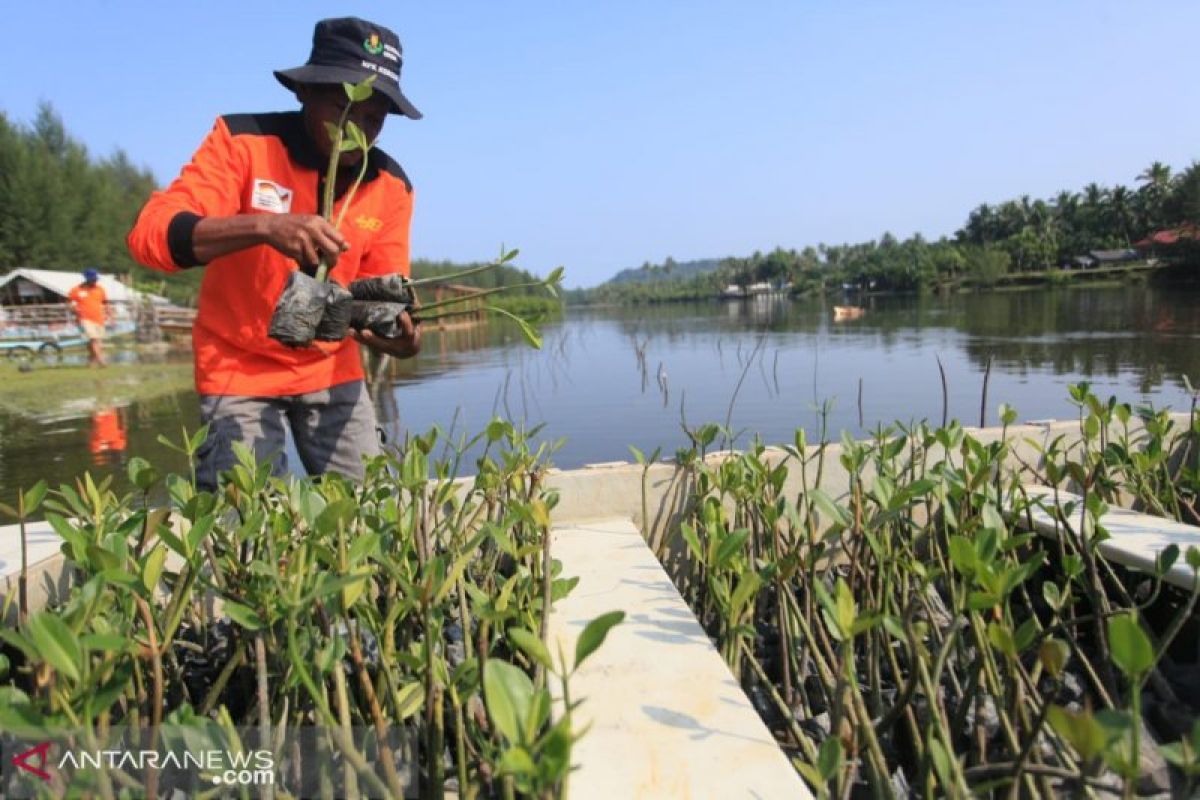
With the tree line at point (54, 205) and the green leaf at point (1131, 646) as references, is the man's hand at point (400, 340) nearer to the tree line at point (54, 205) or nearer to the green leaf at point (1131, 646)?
the green leaf at point (1131, 646)

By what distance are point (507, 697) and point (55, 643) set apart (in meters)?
0.44

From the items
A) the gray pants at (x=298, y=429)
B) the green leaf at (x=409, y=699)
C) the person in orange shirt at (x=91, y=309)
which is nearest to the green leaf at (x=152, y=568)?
the green leaf at (x=409, y=699)

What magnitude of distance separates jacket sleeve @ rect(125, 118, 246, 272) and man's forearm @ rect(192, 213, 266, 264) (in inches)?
1.0

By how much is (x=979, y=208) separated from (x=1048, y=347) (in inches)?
2625

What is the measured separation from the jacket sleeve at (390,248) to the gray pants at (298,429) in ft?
1.20

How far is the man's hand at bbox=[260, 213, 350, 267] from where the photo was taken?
1.58 meters

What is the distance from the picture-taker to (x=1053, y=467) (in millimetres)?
1630

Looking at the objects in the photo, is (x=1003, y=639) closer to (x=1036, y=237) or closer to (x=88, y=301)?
(x=88, y=301)

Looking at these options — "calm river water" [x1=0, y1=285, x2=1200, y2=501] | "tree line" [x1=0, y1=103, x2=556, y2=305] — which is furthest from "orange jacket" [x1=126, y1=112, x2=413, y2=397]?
"tree line" [x1=0, y1=103, x2=556, y2=305]

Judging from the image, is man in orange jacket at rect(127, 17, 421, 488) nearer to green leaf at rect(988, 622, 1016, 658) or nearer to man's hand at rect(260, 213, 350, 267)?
man's hand at rect(260, 213, 350, 267)

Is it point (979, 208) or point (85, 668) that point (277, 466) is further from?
point (979, 208)

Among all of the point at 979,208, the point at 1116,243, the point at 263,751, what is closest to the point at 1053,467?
the point at 263,751

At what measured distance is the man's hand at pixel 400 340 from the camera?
2.06m

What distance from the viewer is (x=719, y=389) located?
9.77m
